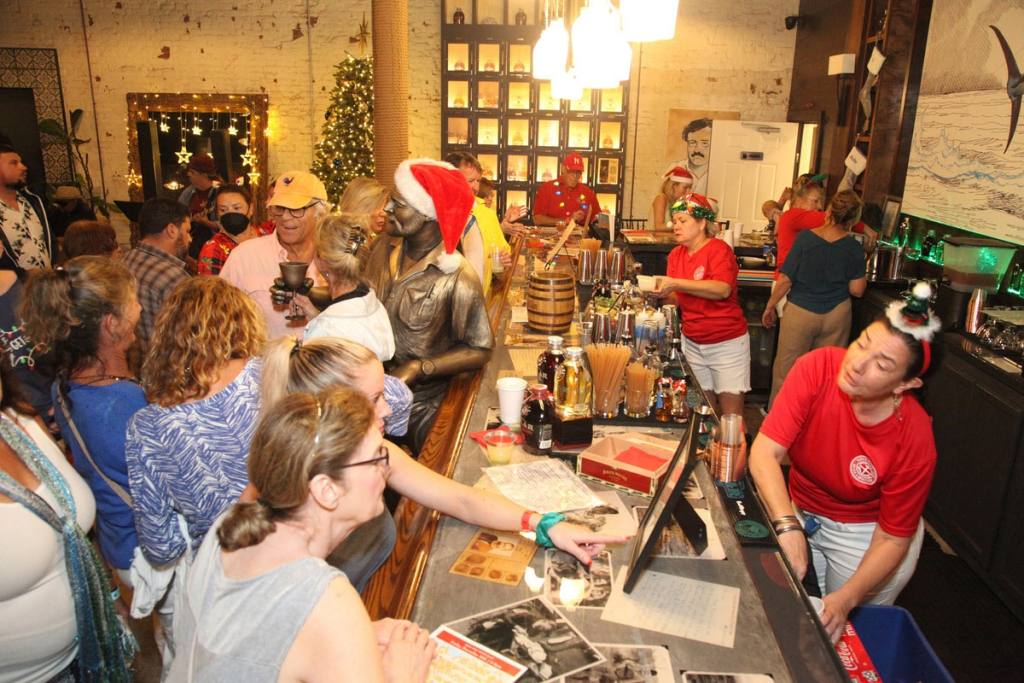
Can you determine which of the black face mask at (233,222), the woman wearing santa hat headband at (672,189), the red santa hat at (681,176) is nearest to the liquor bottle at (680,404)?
the black face mask at (233,222)

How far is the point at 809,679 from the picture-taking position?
1.43 meters

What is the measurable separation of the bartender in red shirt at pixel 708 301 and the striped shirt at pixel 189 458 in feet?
8.94

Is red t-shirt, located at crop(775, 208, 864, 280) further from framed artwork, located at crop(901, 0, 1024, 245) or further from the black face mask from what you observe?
the black face mask

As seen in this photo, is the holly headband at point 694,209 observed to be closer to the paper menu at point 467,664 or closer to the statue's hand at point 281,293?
the statue's hand at point 281,293

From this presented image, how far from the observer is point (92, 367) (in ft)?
7.52

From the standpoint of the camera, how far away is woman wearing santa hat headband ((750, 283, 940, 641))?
2053 millimetres

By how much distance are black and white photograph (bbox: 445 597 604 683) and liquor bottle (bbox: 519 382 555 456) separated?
2.43ft

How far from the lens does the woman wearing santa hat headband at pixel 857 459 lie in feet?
6.73

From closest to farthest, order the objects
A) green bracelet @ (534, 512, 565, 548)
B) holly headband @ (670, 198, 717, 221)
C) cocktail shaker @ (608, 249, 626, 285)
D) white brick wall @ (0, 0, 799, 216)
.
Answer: green bracelet @ (534, 512, 565, 548), holly headband @ (670, 198, 717, 221), cocktail shaker @ (608, 249, 626, 285), white brick wall @ (0, 0, 799, 216)

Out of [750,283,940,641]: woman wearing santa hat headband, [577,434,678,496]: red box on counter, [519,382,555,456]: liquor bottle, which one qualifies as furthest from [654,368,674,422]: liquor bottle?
[519,382,555,456]: liquor bottle

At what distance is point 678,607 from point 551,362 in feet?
4.03

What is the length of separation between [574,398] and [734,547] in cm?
88

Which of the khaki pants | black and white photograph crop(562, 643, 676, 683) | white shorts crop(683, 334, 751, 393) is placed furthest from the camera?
the khaki pants

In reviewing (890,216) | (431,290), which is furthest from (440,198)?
(890,216)
